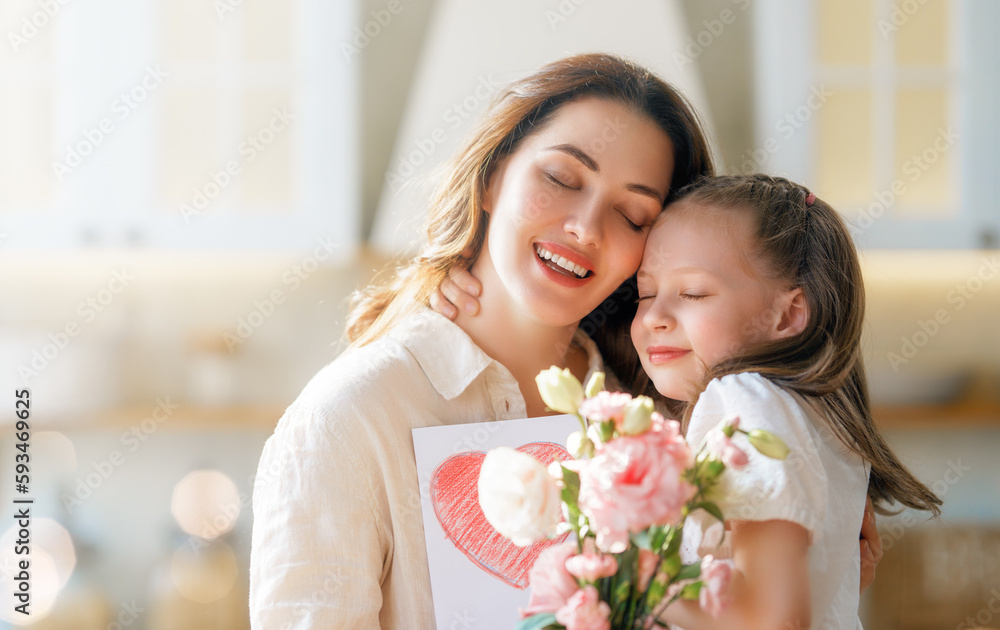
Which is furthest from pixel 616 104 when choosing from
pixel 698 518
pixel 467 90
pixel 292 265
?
pixel 292 265

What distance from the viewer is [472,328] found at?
1232 millimetres

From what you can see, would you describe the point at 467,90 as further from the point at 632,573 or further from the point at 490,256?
the point at 632,573

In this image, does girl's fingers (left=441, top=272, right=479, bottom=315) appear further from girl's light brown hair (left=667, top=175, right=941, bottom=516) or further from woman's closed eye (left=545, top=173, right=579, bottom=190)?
girl's light brown hair (left=667, top=175, right=941, bottom=516)

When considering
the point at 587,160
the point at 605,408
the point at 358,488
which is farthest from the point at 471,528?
the point at 587,160

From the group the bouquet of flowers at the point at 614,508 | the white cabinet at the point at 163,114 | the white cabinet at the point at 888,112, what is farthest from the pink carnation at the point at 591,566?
the white cabinet at the point at 888,112

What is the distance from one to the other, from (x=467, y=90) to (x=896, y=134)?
1286 mm

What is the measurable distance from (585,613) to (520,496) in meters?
0.11

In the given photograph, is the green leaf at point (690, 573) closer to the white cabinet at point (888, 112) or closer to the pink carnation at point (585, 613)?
→ the pink carnation at point (585, 613)

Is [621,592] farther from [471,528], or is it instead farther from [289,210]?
[289,210]

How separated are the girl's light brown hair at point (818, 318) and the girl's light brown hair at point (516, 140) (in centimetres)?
11

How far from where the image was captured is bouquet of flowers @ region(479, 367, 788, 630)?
636 millimetres

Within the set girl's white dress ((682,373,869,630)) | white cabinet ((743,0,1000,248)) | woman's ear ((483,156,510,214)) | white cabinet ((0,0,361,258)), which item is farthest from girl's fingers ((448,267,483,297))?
white cabinet ((743,0,1000,248))

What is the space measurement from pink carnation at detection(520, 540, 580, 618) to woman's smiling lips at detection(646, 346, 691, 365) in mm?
457

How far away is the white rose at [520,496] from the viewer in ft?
2.20
